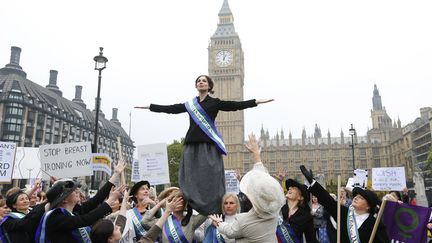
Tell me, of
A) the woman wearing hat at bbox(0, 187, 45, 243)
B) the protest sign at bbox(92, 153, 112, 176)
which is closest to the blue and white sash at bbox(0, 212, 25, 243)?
the woman wearing hat at bbox(0, 187, 45, 243)

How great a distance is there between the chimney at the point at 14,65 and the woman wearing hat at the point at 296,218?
84125 mm

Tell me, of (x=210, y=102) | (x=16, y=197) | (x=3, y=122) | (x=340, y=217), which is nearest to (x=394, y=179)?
(x=340, y=217)

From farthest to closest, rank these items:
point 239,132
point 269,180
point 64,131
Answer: point 239,132, point 64,131, point 269,180

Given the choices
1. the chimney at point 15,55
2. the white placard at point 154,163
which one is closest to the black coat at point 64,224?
the white placard at point 154,163

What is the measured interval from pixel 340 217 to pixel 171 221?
84.4 inches

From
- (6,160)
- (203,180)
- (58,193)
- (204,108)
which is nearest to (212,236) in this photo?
(203,180)

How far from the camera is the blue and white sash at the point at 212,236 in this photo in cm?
379

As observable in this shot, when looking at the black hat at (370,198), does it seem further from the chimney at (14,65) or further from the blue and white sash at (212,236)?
the chimney at (14,65)

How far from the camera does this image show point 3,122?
61.4 meters

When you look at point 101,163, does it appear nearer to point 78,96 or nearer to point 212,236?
point 212,236

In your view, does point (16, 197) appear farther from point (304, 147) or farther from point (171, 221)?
point (304, 147)

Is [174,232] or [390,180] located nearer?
[174,232]

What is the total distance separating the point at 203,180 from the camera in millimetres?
3828

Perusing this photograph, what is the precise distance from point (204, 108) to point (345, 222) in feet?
7.50
